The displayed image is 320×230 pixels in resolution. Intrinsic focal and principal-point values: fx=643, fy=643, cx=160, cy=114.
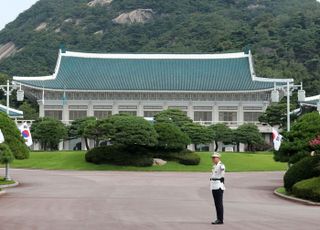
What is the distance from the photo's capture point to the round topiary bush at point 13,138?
31609 mm

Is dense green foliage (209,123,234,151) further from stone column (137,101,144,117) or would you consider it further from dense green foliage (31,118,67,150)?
dense green foliage (31,118,67,150)

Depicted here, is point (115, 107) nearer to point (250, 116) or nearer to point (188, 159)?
point (250, 116)

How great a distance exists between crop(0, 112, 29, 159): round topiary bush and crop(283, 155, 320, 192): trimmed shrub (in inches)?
539

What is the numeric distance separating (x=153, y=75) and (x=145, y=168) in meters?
30.6

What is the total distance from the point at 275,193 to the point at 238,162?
26.7 m

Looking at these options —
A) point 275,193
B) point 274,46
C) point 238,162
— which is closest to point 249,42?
point 274,46

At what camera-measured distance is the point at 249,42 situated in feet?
375

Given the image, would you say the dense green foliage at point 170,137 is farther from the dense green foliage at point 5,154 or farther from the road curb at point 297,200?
the road curb at point 297,200

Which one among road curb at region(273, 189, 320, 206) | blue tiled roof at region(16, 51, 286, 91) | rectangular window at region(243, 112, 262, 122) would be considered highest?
blue tiled roof at region(16, 51, 286, 91)

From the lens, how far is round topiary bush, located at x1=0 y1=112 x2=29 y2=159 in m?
31.6

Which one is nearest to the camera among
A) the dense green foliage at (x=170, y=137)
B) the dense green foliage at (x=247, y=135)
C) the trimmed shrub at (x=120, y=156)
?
the trimmed shrub at (x=120, y=156)

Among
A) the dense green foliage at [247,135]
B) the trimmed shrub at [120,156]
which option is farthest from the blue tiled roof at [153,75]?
the trimmed shrub at [120,156]

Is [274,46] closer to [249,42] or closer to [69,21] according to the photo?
[249,42]

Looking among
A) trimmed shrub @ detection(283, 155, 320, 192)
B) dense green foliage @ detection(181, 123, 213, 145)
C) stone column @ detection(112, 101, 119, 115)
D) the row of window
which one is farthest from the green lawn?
trimmed shrub @ detection(283, 155, 320, 192)
